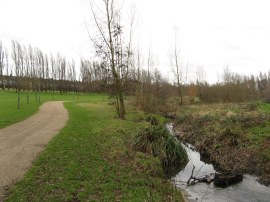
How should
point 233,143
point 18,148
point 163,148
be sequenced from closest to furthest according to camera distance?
point 18,148
point 163,148
point 233,143

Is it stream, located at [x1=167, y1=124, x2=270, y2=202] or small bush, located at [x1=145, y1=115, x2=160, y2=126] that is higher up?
small bush, located at [x1=145, y1=115, x2=160, y2=126]


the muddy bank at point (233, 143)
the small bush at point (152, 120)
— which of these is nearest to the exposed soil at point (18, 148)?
the small bush at point (152, 120)

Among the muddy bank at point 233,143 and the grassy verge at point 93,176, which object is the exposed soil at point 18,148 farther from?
the muddy bank at point 233,143

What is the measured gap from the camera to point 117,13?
69.2ft

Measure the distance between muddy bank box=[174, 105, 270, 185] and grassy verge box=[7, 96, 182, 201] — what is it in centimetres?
392

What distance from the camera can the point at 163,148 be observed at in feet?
36.9

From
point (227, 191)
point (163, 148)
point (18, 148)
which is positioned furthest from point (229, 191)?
point (18, 148)

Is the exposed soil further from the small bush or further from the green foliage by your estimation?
the small bush

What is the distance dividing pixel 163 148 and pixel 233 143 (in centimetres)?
431

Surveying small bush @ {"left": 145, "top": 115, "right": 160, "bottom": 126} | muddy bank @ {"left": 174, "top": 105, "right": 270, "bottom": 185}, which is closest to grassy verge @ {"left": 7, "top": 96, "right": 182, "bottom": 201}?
muddy bank @ {"left": 174, "top": 105, "right": 270, "bottom": 185}

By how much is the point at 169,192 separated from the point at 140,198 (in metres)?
1.36

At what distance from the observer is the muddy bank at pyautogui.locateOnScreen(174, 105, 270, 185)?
10734 mm

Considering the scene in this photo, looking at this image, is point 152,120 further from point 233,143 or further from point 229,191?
point 229,191

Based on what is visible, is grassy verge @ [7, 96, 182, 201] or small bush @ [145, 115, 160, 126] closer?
grassy verge @ [7, 96, 182, 201]
